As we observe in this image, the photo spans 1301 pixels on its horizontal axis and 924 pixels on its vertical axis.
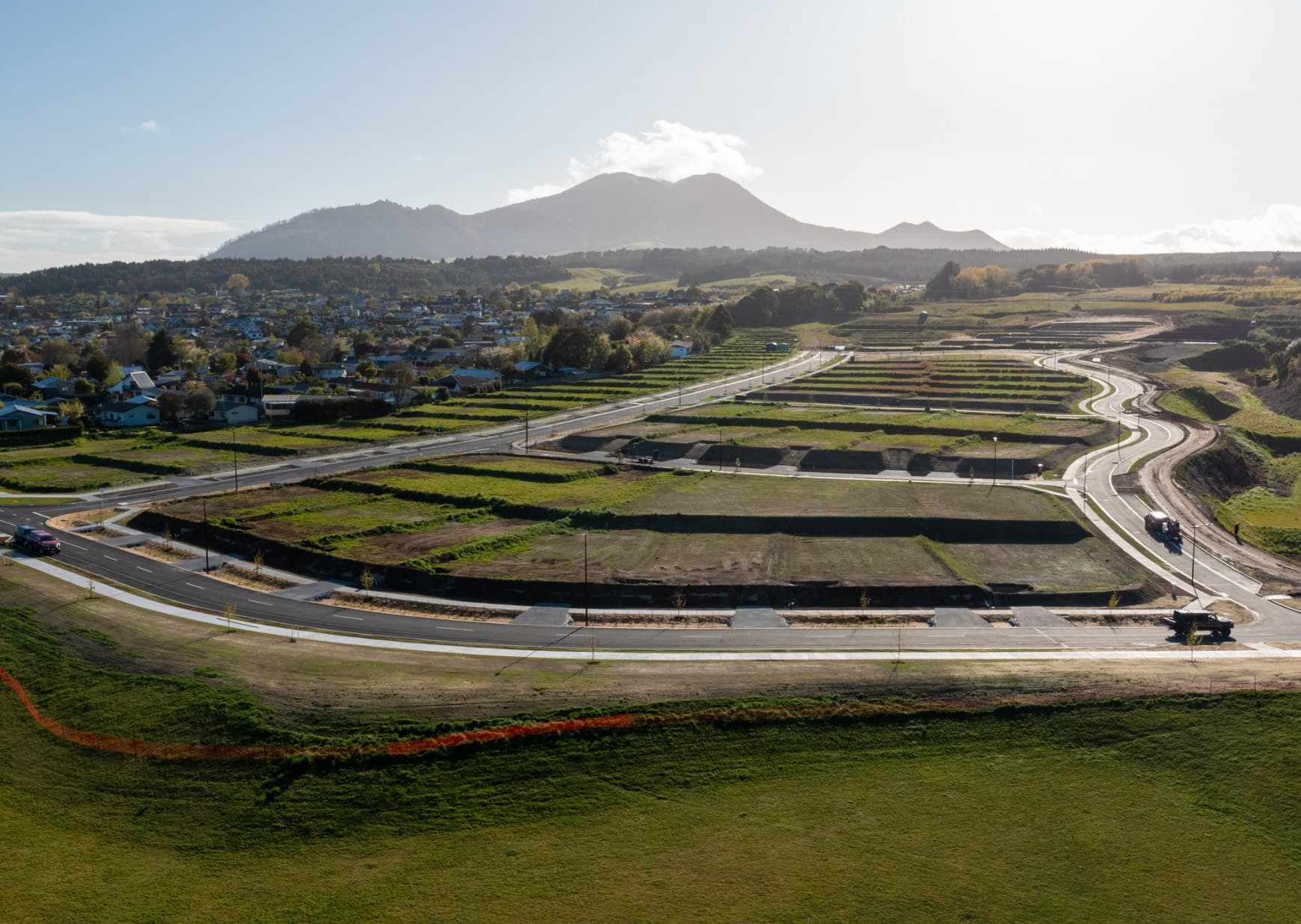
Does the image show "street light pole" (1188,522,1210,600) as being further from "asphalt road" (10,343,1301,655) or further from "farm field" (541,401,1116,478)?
"farm field" (541,401,1116,478)

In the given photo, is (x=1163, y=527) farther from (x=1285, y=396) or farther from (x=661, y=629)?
(x=1285, y=396)

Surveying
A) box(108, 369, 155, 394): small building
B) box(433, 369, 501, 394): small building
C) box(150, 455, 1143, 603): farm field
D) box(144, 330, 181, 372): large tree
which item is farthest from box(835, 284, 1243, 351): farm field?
box(144, 330, 181, 372): large tree

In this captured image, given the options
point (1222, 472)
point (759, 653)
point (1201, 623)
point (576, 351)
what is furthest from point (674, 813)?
point (576, 351)

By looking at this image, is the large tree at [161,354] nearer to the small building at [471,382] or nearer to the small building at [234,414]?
the small building at [234,414]

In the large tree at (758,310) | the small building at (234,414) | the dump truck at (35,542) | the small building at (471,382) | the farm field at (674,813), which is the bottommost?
the farm field at (674,813)

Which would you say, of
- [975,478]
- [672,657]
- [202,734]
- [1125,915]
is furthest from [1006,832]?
[975,478]

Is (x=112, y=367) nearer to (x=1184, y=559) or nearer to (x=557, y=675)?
(x=557, y=675)

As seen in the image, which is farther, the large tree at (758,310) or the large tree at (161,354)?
the large tree at (758,310)

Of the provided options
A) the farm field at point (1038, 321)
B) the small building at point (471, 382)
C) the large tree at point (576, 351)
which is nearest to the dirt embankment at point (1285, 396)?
the farm field at point (1038, 321)
